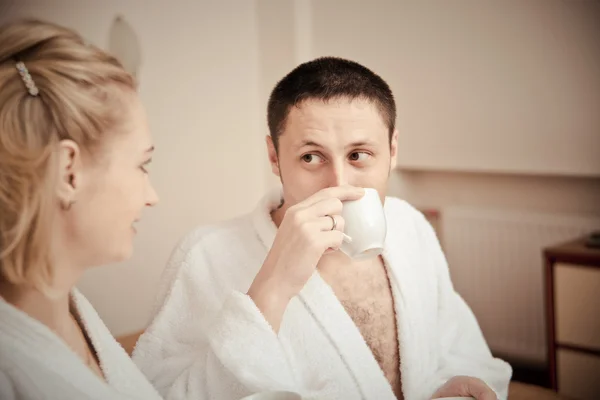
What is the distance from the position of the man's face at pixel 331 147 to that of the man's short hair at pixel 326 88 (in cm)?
1

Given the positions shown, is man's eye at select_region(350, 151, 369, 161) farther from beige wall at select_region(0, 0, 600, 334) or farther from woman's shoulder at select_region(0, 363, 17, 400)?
woman's shoulder at select_region(0, 363, 17, 400)

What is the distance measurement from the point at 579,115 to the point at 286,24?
108 cm

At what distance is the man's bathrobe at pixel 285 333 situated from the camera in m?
0.69

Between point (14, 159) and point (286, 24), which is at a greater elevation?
point (286, 24)

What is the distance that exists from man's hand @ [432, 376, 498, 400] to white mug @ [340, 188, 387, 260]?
9.0 inches

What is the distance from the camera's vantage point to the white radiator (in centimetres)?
213

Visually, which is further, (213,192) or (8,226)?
(213,192)

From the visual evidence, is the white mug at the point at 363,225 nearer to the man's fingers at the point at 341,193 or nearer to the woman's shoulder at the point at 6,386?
the man's fingers at the point at 341,193

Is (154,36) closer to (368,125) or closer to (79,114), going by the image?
(368,125)

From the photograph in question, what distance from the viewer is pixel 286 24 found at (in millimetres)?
1286

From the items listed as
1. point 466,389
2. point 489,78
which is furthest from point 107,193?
point 489,78

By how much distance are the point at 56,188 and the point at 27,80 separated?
8cm

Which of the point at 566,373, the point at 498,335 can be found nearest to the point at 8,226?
the point at 566,373

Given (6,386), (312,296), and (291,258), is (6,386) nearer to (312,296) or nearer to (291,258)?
(291,258)
